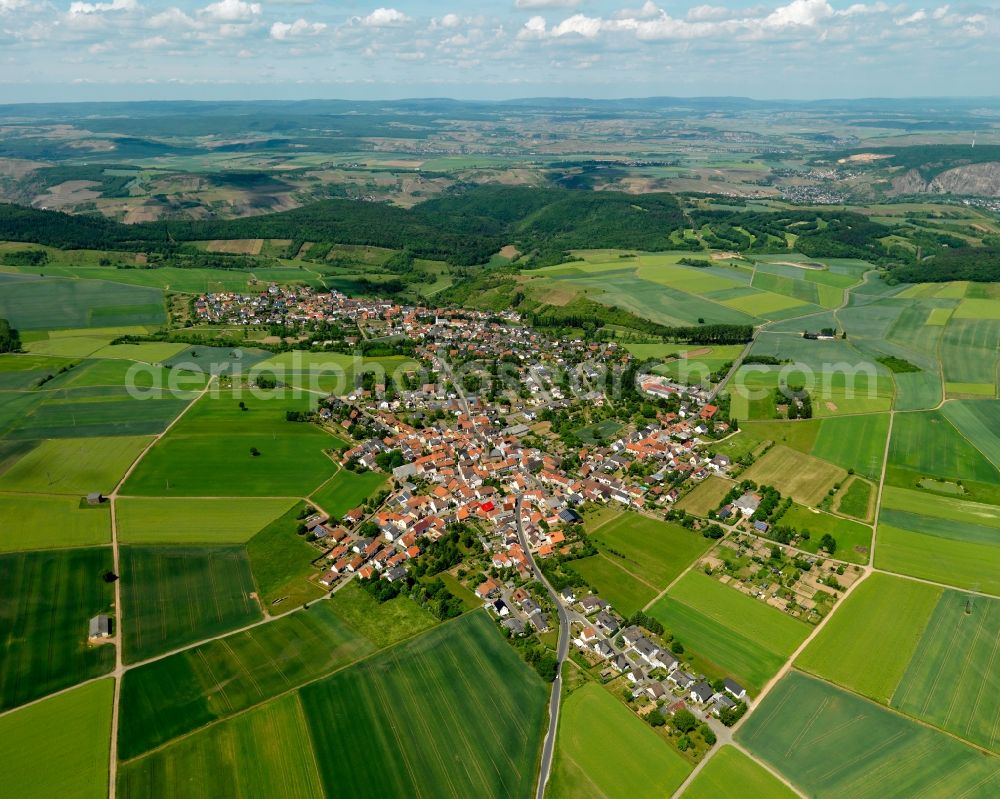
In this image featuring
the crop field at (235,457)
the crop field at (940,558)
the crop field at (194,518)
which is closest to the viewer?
the crop field at (940,558)

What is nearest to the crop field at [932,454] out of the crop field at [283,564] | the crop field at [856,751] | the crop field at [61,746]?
the crop field at [856,751]

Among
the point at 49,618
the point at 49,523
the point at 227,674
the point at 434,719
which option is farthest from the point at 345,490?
the point at 434,719

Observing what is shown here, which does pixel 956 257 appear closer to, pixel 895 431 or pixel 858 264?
pixel 858 264

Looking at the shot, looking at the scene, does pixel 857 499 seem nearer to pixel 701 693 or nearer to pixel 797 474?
pixel 797 474

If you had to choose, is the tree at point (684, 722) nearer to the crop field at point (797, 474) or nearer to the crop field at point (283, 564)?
the crop field at point (283, 564)

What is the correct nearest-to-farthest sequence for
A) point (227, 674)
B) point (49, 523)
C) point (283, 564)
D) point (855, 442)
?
point (227, 674) → point (283, 564) → point (49, 523) → point (855, 442)

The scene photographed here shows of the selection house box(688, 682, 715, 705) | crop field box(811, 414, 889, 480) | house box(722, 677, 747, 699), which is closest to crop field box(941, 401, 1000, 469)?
crop field box(811, 414, 889, 480)
